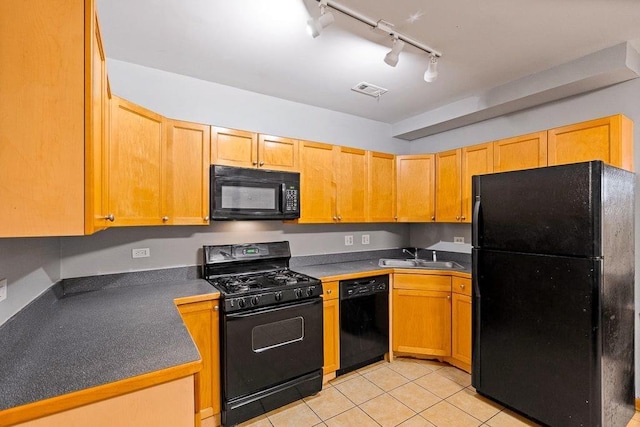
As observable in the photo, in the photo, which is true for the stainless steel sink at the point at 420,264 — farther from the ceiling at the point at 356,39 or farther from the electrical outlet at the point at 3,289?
the electrical outlet at the point at 3,289

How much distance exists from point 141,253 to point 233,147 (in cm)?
111

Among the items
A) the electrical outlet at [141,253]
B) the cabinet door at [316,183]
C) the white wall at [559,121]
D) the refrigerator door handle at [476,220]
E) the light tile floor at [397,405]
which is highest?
the white wall at [559,121]

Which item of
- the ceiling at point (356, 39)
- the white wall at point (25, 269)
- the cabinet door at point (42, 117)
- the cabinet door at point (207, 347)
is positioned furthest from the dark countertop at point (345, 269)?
the cabinet door at point (42, 117)

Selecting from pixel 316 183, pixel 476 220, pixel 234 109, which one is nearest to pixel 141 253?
pixel 234 109

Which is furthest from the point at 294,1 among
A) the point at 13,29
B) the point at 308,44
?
the point at 13,29

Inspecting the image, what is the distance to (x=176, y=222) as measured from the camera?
2.26m

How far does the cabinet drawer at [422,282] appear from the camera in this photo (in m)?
2.87

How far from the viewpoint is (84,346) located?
4.09ft

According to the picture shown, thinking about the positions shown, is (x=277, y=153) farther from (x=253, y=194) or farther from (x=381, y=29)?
(x=381, y=29)

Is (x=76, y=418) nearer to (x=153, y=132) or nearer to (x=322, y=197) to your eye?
(x=153, y=132)

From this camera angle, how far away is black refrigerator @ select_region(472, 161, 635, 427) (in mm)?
1815

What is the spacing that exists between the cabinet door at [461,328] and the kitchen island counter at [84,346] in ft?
7.73

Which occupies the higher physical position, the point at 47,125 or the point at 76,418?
the point at 47,125

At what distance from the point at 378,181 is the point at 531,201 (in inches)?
59.9
